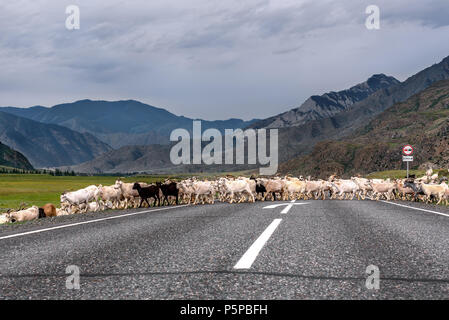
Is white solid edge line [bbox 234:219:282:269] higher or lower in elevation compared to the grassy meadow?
higher

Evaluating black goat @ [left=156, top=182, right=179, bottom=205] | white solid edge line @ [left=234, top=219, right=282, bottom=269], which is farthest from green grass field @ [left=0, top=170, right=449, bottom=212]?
white solid edge line @ [left=234, top=219, right=282, bottom=269]

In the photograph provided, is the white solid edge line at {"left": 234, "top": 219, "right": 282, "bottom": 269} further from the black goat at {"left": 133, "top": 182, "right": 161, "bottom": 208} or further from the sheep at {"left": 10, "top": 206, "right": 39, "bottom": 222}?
the sheep at {"left": 10, "top": 206, "right": 39, "bottom": 222}

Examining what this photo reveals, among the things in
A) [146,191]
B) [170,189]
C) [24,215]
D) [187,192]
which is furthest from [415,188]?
[24,215]

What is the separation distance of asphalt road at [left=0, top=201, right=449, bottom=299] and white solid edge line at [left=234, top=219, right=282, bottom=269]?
0.05 ft

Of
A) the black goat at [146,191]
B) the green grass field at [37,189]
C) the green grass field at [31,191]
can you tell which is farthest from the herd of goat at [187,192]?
the green grass field at [37,189]

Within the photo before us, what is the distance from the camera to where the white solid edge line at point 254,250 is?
649cm

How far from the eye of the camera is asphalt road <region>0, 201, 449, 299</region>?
5.14 metres

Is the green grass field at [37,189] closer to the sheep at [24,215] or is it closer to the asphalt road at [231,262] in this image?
the sheep at [24,215]

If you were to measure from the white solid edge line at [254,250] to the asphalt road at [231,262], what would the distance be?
0.02 metres

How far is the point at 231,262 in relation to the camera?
22.0 feet

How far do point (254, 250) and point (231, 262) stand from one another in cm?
107
